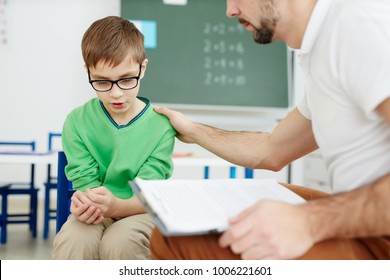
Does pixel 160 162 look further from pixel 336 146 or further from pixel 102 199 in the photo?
pixel 336 146

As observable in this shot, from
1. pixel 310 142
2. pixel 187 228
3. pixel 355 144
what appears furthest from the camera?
pixel 310 142

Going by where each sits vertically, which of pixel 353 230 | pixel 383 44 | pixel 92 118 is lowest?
pixel 353 230

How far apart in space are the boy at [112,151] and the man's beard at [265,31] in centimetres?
34

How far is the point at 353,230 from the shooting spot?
31.2 inches

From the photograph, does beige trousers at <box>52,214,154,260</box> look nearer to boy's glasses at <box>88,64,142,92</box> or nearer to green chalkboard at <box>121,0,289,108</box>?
boy's glasses at <box>88,64,142,92</box>

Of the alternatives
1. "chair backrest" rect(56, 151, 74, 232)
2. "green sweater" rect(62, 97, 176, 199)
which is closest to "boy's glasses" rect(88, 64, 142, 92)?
"green sweater" rect(62, 97, 176, 199)

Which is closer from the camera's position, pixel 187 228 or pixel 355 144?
pixel 187 228

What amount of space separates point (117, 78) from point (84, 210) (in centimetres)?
37

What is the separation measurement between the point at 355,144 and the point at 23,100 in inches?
127

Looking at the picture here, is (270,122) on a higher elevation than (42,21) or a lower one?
lower

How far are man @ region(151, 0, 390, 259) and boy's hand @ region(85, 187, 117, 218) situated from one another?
21cm

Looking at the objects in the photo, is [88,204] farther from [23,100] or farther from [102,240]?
[23,100]

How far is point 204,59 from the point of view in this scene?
3.64 meters

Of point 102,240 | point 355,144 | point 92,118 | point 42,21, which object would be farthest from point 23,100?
point 355,144
